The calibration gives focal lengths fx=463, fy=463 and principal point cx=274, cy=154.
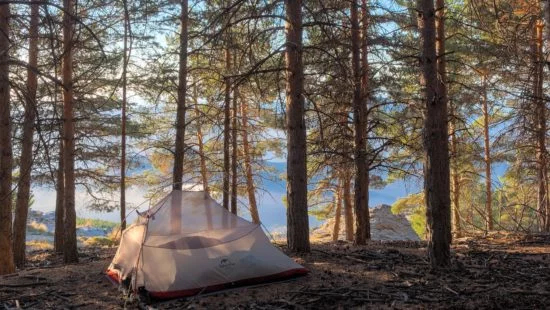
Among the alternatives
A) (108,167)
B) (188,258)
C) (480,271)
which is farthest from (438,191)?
(108,167)

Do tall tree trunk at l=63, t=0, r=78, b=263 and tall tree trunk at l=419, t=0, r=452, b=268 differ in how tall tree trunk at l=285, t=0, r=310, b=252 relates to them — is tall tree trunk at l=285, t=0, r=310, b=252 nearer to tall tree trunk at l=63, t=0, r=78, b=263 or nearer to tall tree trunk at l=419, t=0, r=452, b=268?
tall tree trunk at l=419, t=0, r=452, b=268

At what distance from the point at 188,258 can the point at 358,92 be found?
655cm

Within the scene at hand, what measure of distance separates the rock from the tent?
56.5 feet

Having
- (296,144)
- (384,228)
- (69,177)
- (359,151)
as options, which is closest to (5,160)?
(69,177)

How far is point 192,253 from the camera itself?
6949 millimetres

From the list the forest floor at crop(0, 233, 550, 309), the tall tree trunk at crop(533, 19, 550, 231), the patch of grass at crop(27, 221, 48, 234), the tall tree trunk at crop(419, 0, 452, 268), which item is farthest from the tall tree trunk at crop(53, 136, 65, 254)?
the patch of grass at crop(27, 221, 48, 234)

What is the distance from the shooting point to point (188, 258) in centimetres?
686

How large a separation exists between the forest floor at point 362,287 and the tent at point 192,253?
0.68 feet

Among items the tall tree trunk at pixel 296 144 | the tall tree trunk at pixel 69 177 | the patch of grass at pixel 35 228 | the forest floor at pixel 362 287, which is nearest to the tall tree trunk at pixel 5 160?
the forest floor at pixel 362 287

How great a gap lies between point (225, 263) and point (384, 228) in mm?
20604

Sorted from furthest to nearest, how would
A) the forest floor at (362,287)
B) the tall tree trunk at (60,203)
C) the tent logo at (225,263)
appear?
the tall tree trunk at (60,203), the tent logo at (225,263), the forest floor at (362,287)

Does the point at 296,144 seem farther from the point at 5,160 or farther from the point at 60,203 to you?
the point at 60,203

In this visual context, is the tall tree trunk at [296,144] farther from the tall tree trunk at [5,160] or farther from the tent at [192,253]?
the tall tree trunk at [5,160]

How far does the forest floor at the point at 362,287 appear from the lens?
562 cm
